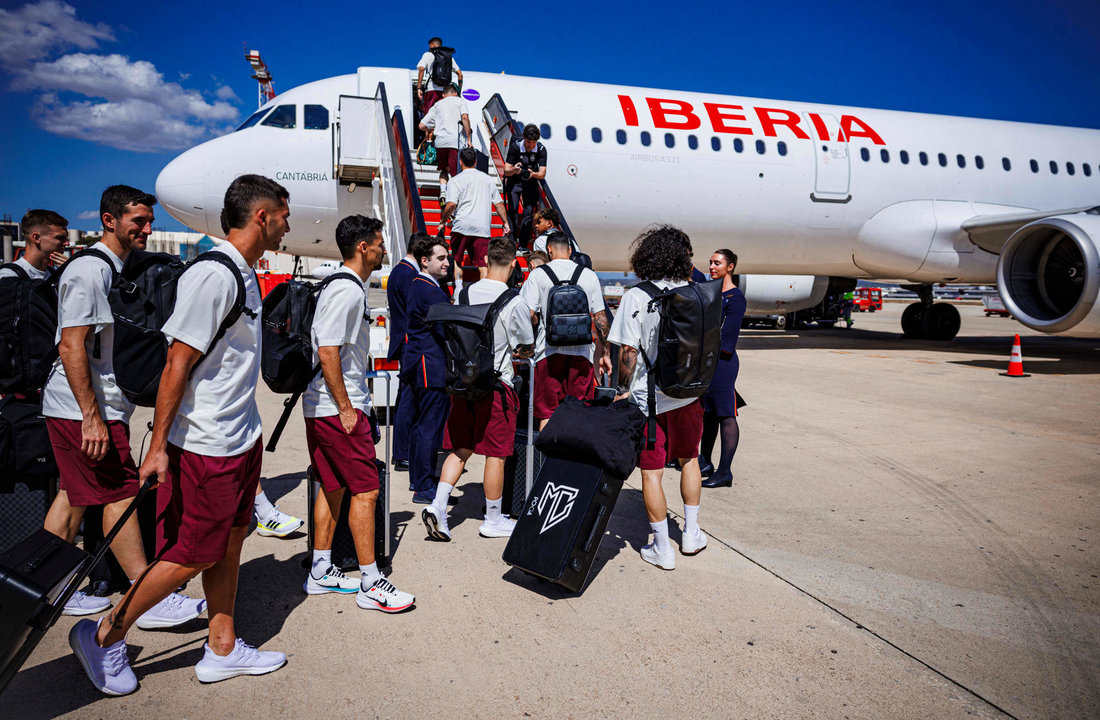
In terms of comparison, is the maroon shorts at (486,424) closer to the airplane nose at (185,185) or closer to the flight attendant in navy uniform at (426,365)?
the flight attendant in navy uniform at (426,365)

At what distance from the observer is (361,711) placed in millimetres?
2414

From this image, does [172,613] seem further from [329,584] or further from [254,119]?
[254,119]

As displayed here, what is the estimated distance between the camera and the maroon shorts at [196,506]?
243 centimetres

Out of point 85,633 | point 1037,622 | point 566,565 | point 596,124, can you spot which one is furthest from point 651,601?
point 596,124

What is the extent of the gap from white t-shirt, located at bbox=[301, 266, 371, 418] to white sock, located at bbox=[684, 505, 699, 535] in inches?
77.7

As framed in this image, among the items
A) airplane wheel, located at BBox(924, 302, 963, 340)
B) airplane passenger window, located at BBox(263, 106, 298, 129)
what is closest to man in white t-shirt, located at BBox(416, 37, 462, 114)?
airplane passenger window, located at BBox(263, 106, 298, 129)

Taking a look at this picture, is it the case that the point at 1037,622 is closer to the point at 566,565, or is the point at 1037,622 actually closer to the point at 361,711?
the point at 566,565

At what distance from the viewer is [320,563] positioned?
3389 millimetres

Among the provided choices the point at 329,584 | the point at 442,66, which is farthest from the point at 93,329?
the point at 442,66

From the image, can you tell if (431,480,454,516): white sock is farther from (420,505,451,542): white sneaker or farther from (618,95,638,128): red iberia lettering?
(618,95,638,128): red iberia lettering

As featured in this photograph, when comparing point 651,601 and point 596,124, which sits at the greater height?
point 596,124

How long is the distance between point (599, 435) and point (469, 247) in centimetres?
375

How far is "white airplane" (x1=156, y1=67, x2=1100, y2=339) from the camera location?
9828 mm

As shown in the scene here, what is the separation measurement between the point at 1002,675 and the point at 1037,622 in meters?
0.65
